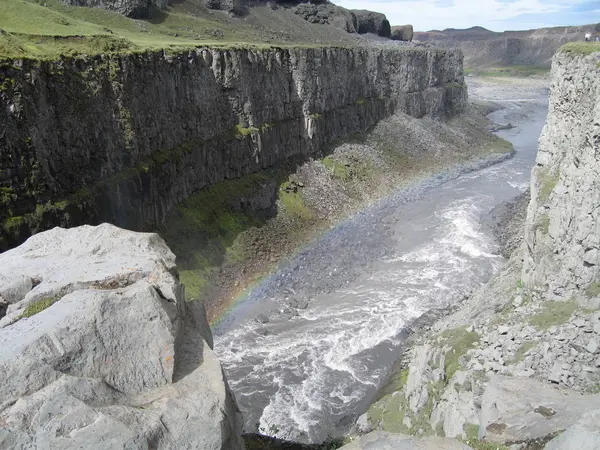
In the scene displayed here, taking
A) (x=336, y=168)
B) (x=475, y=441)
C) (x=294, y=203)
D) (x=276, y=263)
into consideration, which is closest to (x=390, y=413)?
(x=475, y=441)

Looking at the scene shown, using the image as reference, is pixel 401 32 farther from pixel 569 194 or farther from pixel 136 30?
pixel 569 194

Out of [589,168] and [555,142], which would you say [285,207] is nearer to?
[555,142]

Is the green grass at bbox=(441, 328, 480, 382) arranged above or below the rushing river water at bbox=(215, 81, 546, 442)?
above

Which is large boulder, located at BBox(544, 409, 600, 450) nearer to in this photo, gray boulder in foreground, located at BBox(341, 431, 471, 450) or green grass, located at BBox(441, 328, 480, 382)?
gray boulder in foreground, located at BBox(341, 431, 471, 450)

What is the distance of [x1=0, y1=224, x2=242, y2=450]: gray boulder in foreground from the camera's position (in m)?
10.2

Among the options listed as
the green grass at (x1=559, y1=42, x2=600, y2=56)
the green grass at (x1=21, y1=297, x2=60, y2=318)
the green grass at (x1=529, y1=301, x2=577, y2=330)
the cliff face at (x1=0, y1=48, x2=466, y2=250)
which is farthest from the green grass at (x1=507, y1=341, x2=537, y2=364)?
the cliff face at (x1=0, y1=48, x2=466, y2=250)

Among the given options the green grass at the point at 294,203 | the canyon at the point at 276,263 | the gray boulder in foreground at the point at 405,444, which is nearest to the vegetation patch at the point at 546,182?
the canyon at the point at 276,263

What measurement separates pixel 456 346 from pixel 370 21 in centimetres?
14774

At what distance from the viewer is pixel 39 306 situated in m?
13.4

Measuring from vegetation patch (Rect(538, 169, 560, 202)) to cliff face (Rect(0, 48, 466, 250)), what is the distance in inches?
1094

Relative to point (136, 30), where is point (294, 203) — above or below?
below

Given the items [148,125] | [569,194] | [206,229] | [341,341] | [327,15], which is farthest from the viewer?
[327,15]

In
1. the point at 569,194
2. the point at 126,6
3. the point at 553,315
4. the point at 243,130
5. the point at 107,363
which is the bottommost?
the point at 553,315

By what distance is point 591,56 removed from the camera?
25.8m
